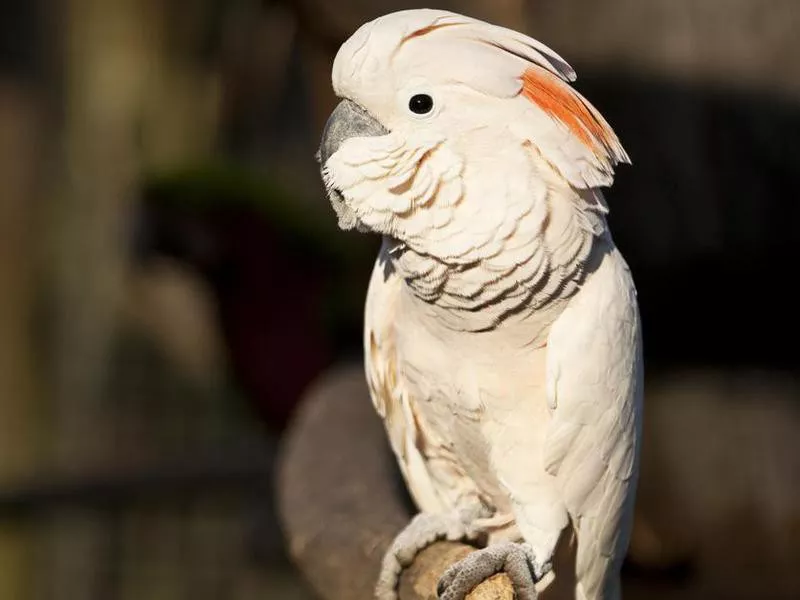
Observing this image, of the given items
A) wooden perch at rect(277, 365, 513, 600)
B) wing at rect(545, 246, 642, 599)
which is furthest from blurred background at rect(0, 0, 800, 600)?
wing at rect(545, 246, 642, 599)

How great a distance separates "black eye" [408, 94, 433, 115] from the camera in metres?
1.08

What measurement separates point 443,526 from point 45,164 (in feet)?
9.19

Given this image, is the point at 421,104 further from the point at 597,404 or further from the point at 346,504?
the point at 346,504

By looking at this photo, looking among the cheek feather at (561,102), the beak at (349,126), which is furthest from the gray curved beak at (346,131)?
the cheek feather at (561,102)

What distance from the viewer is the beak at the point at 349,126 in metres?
1.10

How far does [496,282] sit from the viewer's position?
111cm

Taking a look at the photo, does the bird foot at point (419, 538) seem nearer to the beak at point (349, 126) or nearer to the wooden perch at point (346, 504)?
the wooden perch at point (346, 504)

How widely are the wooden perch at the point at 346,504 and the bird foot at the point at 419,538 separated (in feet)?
0.04

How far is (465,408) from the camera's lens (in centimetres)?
124

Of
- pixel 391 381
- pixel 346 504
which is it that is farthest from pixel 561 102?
pixel 346 504

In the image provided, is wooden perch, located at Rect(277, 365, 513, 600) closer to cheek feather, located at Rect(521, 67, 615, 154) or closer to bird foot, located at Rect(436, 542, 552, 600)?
bird foot, located at Rect(436, 542, 552, 600)

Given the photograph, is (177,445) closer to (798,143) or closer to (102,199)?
(102,199)

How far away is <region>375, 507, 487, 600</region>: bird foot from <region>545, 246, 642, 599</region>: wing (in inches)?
6.0

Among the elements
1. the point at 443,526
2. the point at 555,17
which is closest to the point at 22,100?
the point at 555,17
